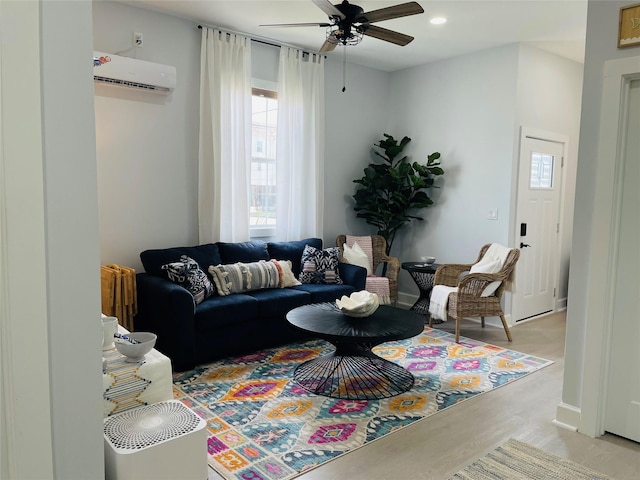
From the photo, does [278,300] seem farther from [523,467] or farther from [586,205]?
[586,205]

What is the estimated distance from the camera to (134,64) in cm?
395

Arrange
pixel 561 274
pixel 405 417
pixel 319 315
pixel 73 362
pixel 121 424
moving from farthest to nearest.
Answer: pixel 561 274 → pixel 319 315 → pixel 405 417 → pixel 121 424 → pixel 73 362

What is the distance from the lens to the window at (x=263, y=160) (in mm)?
4984

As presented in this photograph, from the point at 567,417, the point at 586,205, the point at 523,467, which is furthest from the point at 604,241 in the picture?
the point at 523,467

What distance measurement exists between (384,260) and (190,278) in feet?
8.12

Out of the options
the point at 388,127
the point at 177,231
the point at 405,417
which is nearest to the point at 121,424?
the point at 405,417

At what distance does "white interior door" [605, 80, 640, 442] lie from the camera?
8.54 feet

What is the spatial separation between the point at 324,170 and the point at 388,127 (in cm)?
124

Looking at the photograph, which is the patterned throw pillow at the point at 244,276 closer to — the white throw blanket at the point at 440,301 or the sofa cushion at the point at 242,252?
the sofa cushion at the point at 242,252

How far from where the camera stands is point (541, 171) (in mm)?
5316

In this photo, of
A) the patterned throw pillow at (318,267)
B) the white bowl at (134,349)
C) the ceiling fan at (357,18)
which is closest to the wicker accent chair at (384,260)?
the patterned throw pillow at (318,267)

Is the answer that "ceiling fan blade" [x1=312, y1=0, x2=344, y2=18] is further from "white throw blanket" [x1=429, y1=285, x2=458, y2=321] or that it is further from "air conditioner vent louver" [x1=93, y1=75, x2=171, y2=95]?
"white throw blanket" [x1=429, y1=285, x2=458, y2=321]

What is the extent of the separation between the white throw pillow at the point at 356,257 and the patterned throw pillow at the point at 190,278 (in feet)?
5.89

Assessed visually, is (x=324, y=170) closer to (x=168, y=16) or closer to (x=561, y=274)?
(x=168, y=16)
